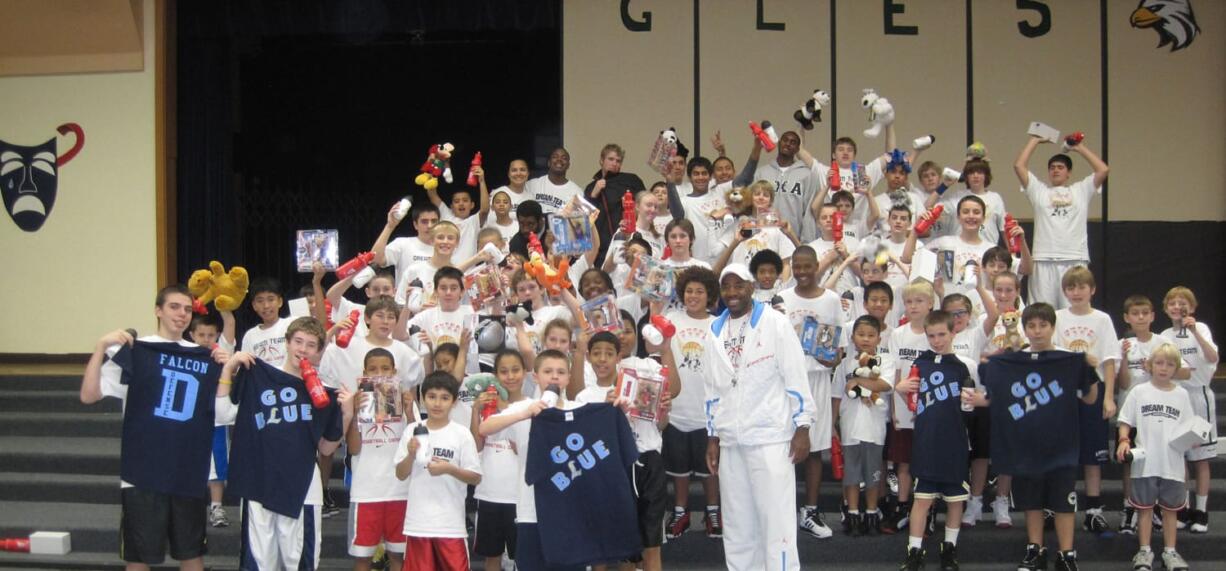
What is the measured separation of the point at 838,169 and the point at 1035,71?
377 centimetres

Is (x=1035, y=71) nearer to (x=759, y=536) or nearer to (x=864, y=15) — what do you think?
(x=864, y=15)

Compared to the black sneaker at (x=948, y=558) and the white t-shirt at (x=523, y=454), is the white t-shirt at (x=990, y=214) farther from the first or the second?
the white t-shirt at (x=523, y=454)

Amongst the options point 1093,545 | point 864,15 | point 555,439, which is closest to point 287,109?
point 864,15

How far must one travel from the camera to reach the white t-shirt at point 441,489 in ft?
20.9

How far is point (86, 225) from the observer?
39.7 feet

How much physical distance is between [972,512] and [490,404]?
325 centimetres

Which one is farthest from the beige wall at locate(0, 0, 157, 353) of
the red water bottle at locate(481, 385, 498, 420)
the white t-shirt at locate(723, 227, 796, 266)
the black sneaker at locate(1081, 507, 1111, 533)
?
the black sneaker at locate(1081, 507, 1111, 533)

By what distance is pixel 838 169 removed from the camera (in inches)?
380

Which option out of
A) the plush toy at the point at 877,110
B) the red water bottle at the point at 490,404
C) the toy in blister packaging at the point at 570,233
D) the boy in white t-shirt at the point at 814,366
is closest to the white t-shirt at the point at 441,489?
the red water bottle at the point at 490,404

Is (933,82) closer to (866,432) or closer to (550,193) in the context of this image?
(550,193)

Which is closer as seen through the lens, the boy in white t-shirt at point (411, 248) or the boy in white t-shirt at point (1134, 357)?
the boy in white t-shirt at point (1134, 357)

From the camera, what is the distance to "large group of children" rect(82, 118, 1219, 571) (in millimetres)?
6555

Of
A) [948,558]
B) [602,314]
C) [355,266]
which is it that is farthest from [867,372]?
[355,266]

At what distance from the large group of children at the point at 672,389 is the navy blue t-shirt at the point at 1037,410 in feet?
0.04
